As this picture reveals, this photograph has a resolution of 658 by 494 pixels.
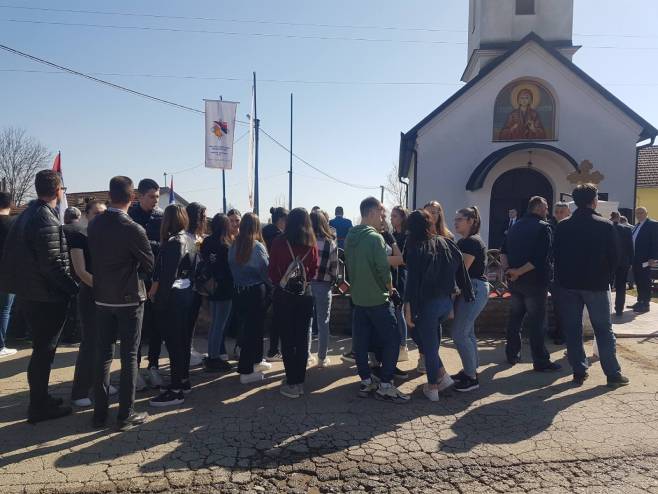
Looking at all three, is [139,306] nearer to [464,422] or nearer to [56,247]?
[56,247]

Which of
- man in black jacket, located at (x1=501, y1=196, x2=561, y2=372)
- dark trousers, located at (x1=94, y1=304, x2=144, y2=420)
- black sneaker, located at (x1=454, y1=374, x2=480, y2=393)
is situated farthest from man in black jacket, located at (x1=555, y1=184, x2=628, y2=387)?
dark trousers, located at (x1=94, y1=304, x2=144, y2=420)

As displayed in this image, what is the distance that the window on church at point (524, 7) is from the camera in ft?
58.3

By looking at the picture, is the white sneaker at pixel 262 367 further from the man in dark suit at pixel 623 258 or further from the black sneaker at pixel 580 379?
the man in dark suit at pixel 623 258

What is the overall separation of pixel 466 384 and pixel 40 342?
3.93 meters

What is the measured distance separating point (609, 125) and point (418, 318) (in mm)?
13296

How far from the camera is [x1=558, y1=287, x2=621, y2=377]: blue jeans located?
4.89 metres

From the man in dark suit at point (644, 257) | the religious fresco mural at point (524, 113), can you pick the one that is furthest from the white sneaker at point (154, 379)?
the religious fresco mural at point (524, 113)

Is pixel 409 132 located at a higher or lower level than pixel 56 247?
higher

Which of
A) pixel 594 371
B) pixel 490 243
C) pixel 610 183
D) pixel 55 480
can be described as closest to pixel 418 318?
pixel 594 371

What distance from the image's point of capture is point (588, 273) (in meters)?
4.86

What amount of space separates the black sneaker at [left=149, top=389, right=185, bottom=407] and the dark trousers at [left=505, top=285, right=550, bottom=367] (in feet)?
12.5

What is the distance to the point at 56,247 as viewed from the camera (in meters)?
3.96

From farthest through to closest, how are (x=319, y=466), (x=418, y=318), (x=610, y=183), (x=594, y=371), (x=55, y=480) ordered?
(x=610, y=183) → (x=594, y=371) → (x=418, y=318) → (x=319, y=466) → (x=55, y=480)

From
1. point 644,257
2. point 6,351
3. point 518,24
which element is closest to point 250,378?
point 6,351
